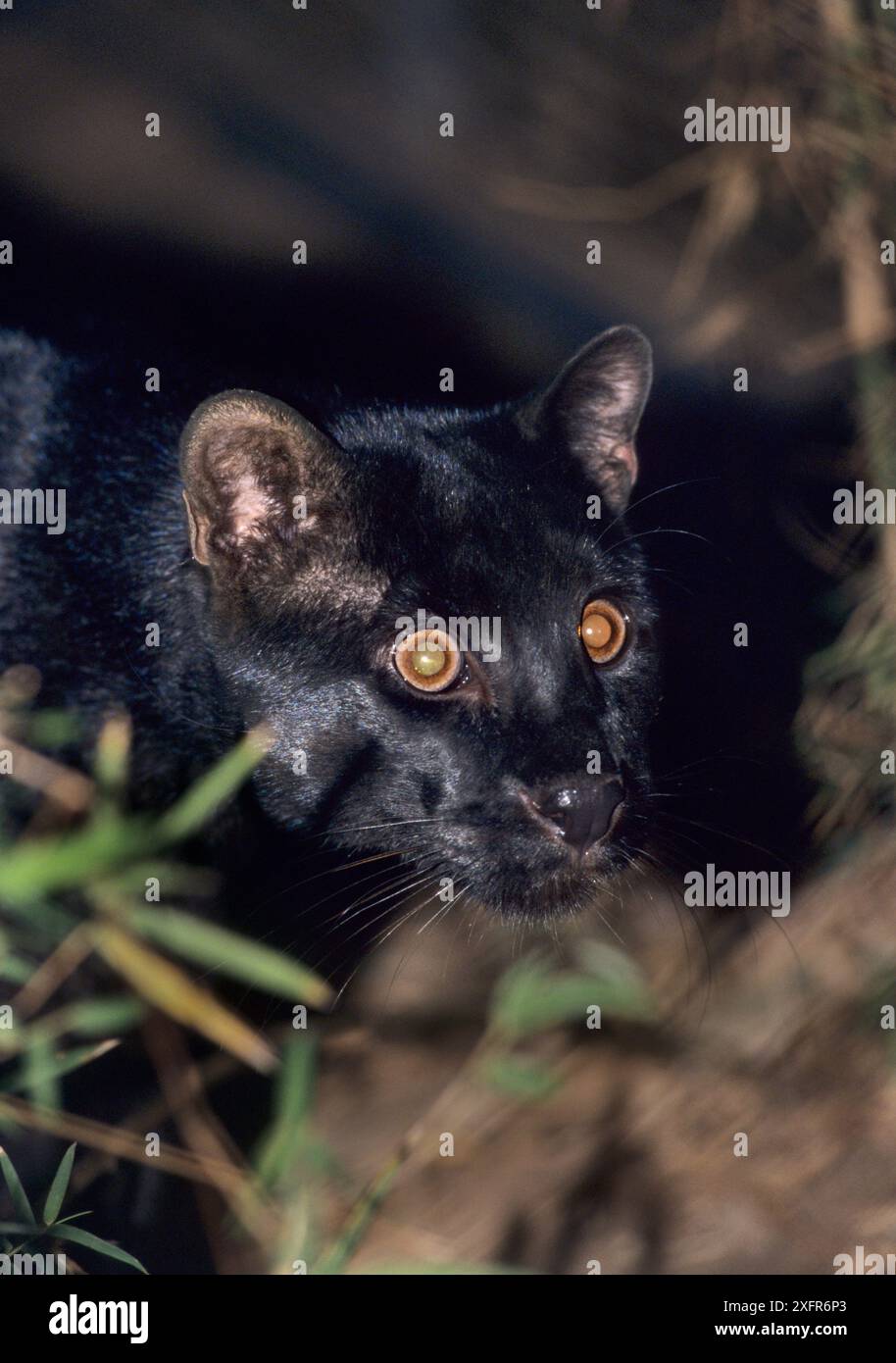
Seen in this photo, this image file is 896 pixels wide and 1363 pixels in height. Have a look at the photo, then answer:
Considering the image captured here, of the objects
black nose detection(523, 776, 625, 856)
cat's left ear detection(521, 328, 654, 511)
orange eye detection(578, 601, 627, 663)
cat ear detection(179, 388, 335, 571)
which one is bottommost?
black nose detection(523, 776, 625, 856)

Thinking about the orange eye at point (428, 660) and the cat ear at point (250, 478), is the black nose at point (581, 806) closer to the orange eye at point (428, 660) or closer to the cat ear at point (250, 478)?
the orange eye at point (428, 660)

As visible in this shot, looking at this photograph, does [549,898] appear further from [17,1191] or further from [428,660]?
[17,1191]

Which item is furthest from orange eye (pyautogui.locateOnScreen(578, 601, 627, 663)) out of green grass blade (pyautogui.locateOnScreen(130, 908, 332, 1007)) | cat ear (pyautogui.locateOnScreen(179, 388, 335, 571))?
green grass blade (pyautogui.locateOnScreen(130, 908, 332, 1007))

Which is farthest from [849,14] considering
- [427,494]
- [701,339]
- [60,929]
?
[60,929]

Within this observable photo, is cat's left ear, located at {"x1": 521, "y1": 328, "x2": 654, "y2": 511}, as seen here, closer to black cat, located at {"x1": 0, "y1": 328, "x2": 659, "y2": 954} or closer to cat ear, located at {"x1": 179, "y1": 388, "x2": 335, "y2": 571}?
black cat, located at {"x1": 0, "y1": 328, "x2": 659, "y2": 954}

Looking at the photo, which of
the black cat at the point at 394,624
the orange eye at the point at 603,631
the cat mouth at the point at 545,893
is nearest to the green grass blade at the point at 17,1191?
the black cat at the point at 394,624

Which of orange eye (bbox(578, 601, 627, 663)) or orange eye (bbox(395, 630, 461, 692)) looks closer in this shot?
orange eye (bbox(395, 630, 461, 692))

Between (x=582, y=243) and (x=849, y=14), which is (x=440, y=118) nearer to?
(x=582, y=243)
